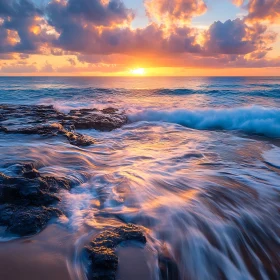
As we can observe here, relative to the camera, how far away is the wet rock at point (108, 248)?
2.21 m

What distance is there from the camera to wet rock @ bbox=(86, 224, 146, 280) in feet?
7.27

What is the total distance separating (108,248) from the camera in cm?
249

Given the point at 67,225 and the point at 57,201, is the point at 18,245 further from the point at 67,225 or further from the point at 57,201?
the point at 57,201

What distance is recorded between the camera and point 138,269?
2305mm

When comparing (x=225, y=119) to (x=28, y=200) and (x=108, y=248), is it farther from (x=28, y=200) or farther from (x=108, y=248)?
(x=108, y=248)

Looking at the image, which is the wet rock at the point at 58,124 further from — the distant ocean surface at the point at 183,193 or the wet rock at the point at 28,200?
the wet rock at the point at 28,200

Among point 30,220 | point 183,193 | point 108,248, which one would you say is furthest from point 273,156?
point 30,220

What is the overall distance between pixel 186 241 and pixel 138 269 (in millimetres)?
779

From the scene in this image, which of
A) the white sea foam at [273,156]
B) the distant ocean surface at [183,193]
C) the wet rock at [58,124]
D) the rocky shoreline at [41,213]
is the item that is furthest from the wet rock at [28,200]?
the white sea foam at [273,156]

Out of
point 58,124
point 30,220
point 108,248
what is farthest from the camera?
point 58,124

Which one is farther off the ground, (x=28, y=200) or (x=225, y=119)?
(x=28, y=200)

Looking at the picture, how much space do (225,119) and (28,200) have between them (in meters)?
10.0

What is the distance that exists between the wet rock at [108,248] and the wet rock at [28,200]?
0.69m

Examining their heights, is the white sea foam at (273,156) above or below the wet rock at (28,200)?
below
